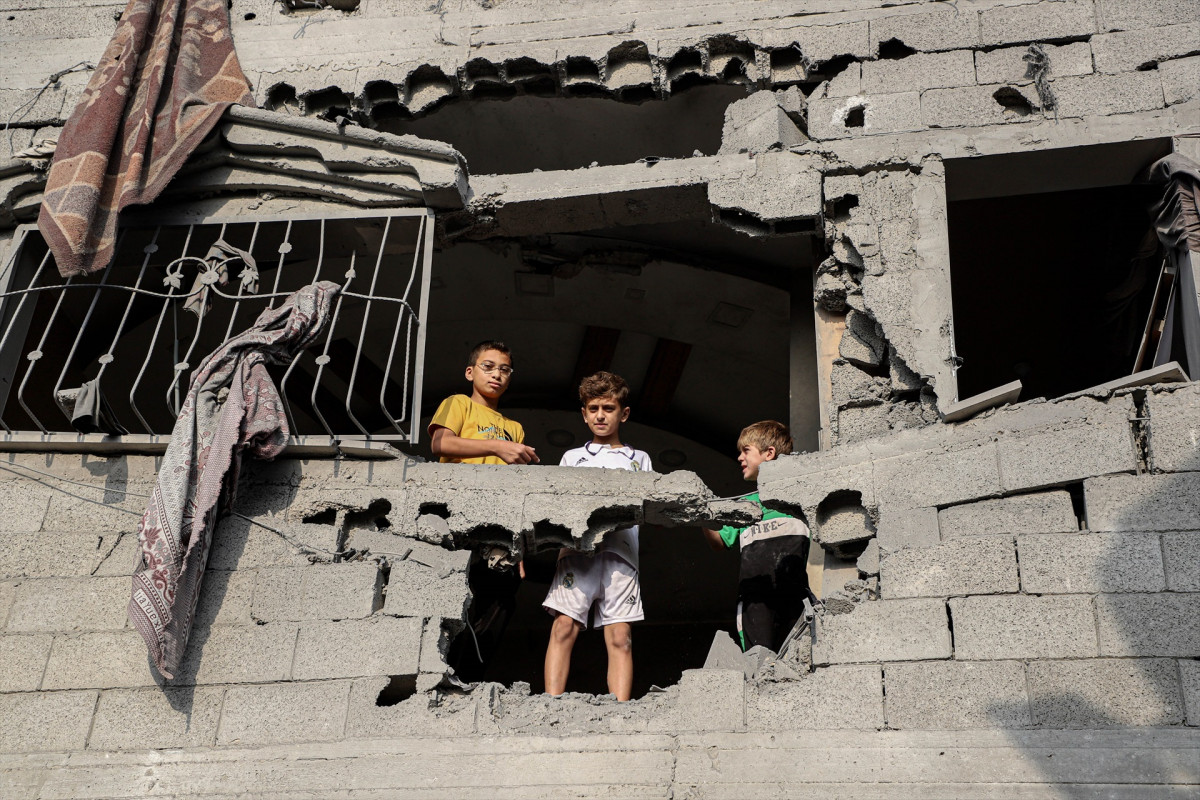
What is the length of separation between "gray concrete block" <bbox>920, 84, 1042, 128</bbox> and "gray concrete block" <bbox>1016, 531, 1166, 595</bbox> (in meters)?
2.66

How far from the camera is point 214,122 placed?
766 cm

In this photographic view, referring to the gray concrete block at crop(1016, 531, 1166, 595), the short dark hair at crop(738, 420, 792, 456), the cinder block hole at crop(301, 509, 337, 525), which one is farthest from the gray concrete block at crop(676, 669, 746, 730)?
the cinder block hole at crop(301, 509, 337, 525)

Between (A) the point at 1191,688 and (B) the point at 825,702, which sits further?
(B) the point at 825,702

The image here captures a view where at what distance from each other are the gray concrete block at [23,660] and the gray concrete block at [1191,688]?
15.3 feet

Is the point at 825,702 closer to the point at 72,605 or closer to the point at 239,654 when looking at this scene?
the point at 239,654

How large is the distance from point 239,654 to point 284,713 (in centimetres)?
36

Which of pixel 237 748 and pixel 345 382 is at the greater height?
pixel 345 382

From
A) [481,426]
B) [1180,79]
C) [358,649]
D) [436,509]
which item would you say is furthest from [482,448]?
[1180,79]

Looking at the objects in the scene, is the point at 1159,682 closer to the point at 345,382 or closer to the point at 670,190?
the point at 670,190

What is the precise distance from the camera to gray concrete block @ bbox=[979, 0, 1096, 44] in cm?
782

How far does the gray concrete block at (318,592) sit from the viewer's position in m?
6.26

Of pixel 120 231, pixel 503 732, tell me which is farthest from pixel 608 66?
pixel 503 732

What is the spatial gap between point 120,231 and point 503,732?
360 centimetres

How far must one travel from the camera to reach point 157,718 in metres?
6.04
